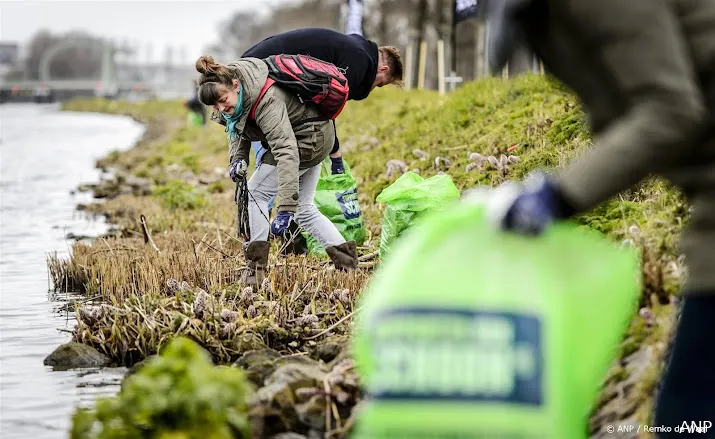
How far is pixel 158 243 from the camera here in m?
10.3

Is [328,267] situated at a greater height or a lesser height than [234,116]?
lesser

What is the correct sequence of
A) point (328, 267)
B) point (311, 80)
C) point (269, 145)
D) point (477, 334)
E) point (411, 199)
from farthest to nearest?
point (411, 199)
point (328, 267)
point (311, 80)
point (269, 145)
point (477, 334)

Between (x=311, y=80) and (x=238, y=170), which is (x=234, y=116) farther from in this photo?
(x=311, y=80)

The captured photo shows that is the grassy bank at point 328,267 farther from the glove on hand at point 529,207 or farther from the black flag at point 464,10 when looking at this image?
the black flag at point 464,10

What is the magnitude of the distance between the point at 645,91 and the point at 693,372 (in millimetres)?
660

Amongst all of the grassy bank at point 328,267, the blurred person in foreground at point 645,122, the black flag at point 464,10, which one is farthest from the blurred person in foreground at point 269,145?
the black flag at point 464,10

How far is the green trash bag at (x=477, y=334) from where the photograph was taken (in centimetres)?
272

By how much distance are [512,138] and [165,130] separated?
3529cm

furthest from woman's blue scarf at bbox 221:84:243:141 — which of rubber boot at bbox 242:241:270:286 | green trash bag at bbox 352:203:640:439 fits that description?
green trash bag at bbox 352:203:640:439

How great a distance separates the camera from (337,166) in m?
9.46

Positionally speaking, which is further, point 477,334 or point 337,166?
point 337,166

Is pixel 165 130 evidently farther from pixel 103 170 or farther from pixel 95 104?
pixel 95 104

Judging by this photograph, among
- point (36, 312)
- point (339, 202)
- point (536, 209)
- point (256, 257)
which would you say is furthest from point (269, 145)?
point (536, 209)

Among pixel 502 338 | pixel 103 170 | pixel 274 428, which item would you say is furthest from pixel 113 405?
pixel 103 170
